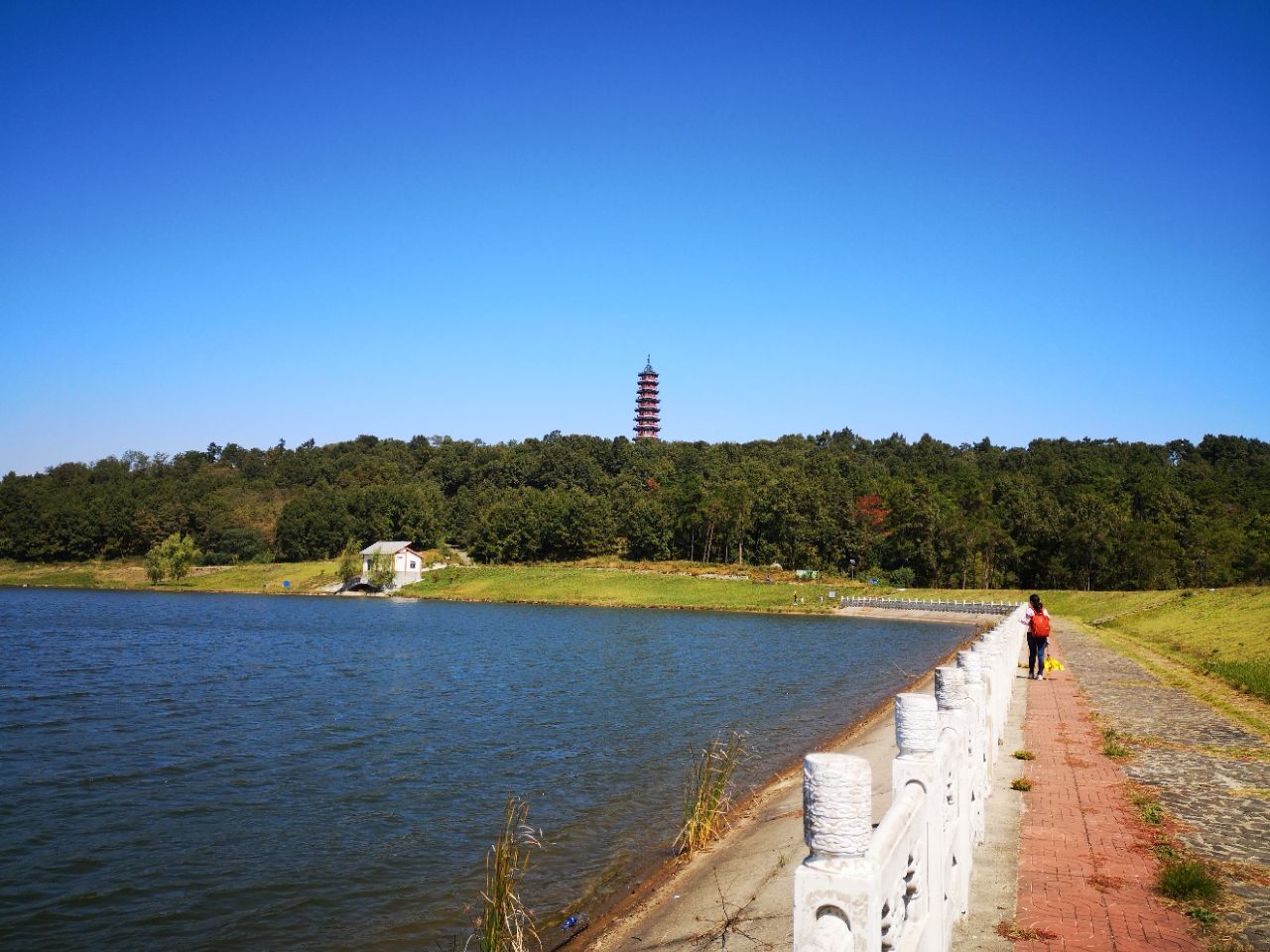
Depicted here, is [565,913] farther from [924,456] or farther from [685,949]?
[924,456]

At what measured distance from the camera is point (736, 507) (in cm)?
9794

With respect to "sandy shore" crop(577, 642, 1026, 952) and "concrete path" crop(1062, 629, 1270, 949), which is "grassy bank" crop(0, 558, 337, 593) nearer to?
"concrete path" crop(1062, 629, 1270, 949)

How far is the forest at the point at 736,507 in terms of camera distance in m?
80.3

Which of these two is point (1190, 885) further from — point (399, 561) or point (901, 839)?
point (399, 561)

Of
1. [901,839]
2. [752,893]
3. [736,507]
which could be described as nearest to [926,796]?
[901,839]

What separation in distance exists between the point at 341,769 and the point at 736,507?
274 feet

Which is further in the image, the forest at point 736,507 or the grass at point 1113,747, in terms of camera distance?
the forest at point 736,507

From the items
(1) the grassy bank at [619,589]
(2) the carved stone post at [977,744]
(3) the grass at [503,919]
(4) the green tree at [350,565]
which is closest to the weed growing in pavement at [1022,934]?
(2) the carved stone post at [977,744]

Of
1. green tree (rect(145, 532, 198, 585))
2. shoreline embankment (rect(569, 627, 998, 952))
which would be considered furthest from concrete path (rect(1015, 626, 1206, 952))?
green tree (rect(145, 532, 198, 585))

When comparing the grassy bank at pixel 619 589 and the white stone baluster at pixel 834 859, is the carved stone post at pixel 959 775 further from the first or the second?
the grassy bank at pixel 619 589

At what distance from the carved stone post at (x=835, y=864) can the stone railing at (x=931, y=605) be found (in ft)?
185

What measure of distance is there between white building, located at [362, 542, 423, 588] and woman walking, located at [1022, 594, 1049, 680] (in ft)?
267

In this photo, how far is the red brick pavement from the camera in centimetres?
598

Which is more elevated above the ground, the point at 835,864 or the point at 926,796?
the point at 835,864
